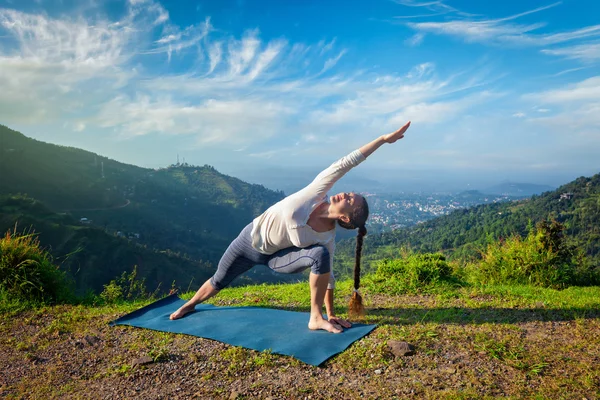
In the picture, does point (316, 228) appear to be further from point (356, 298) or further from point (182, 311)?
point (182, 311)

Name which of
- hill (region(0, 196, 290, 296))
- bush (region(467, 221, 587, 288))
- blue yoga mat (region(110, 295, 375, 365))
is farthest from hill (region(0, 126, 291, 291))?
bush (region(467, 221, 587, 288))

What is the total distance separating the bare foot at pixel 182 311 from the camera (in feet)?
15.1

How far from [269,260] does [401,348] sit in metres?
1.56

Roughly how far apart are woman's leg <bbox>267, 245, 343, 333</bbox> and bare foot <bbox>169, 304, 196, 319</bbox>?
4.51 feet

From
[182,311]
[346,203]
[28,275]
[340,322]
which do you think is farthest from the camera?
[28,275]

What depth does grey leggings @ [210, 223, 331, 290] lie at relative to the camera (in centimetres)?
388

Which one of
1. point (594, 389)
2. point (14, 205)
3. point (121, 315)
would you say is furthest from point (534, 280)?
point (14, 205)

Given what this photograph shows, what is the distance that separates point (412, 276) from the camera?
5742mm

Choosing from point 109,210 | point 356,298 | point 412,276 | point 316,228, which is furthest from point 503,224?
point 109,210

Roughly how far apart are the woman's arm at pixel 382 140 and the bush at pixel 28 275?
437 centimetres

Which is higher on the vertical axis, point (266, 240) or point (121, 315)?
point (266, 240)

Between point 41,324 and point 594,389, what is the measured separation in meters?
5.08

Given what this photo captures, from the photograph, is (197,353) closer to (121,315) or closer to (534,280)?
(121,315)

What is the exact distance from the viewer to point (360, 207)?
3762 mm
